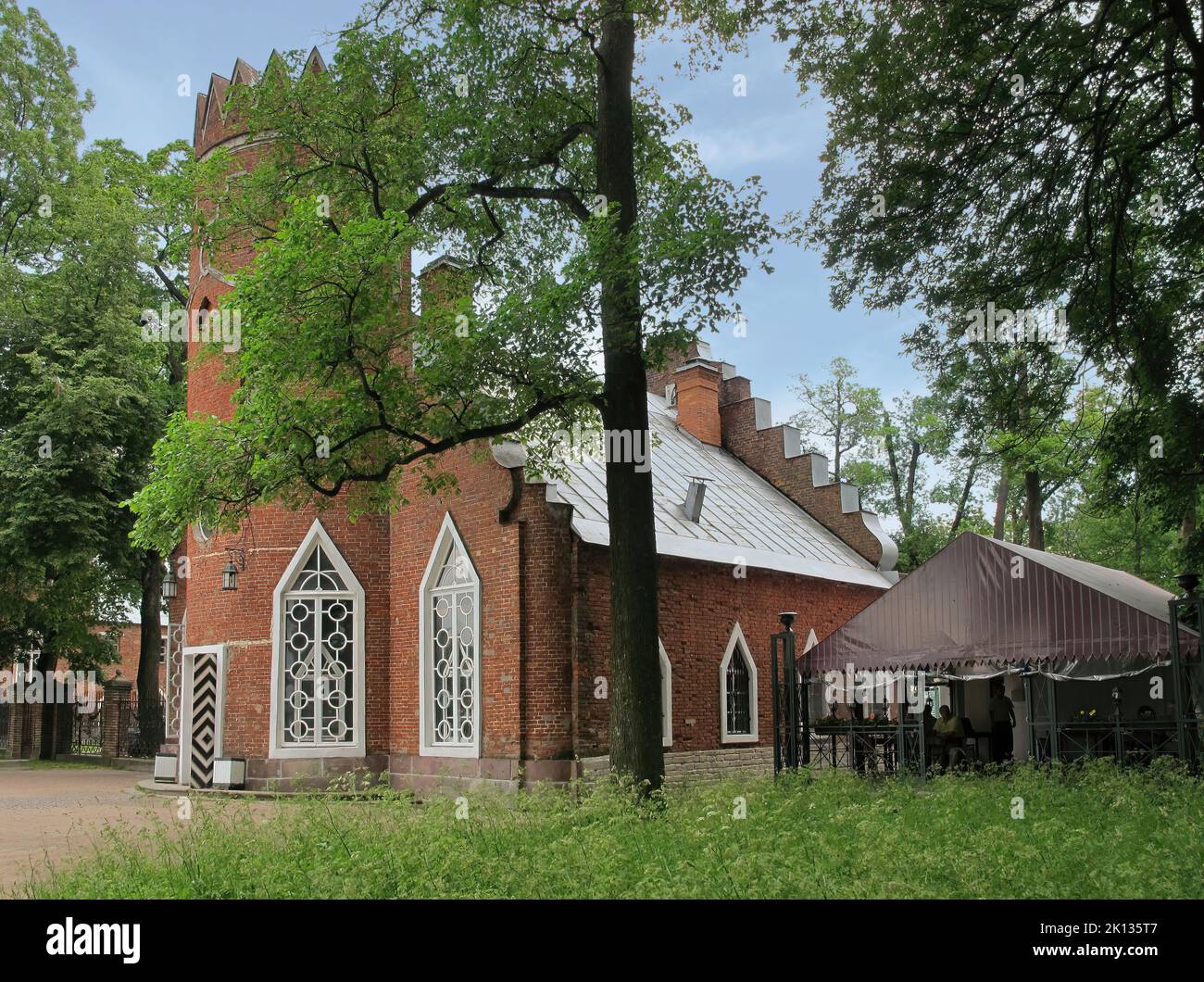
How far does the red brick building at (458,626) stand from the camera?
15820mm

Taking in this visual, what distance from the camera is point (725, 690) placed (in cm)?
1919

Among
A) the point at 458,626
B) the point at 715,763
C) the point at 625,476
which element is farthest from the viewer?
the point at 715,763

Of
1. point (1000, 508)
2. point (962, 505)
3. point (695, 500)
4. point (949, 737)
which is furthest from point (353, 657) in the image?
point (962, 505)

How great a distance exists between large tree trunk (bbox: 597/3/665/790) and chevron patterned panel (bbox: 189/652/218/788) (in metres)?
9.34

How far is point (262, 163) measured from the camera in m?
14.2

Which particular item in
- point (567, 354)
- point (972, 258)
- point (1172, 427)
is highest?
point (972, 258)

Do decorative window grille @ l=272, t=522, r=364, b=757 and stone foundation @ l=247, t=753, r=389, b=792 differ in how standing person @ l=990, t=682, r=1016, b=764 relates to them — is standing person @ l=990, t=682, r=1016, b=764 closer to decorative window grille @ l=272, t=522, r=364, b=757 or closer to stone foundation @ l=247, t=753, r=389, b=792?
stone foundation @ l=247, t=753, r=389, b=792

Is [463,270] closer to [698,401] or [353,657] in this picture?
[353,657]

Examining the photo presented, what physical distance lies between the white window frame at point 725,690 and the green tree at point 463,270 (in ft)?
23.5

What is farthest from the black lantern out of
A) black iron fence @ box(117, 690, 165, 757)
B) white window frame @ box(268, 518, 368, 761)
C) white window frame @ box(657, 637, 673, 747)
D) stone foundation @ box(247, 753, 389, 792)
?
white window frame @ box(657, 637, 673, 747)

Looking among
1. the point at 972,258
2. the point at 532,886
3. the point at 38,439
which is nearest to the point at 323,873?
the point at 532,886

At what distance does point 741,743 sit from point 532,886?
41.7 feet

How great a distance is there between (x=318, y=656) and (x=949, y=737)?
10104 mm
